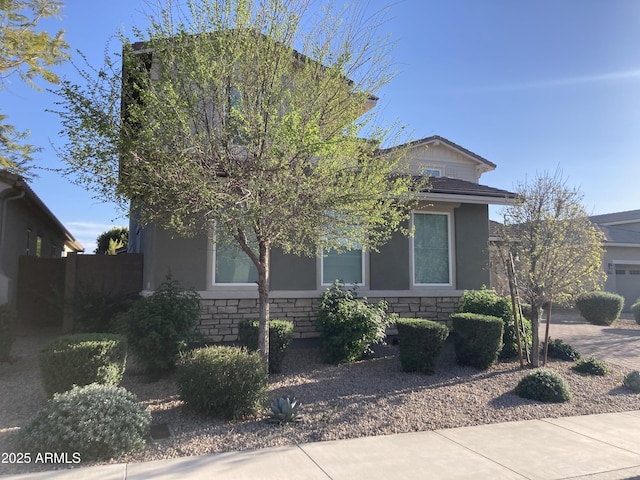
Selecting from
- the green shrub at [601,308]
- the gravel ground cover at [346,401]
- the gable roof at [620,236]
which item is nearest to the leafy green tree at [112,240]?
the gravel ground cover at [346,401]

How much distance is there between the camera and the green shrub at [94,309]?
9562 millimetres

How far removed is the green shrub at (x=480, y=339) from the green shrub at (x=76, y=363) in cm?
584

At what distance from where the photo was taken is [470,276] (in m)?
10.8

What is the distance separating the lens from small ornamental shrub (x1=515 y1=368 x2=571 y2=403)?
273 inches

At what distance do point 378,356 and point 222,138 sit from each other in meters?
5.52

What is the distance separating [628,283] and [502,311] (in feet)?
56.6

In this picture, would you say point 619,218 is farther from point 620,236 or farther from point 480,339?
point 480,339

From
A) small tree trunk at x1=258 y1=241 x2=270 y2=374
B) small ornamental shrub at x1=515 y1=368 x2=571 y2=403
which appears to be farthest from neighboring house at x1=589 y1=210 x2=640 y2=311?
small tree trunk at x1=258 y1=241 x2=270 y2=374

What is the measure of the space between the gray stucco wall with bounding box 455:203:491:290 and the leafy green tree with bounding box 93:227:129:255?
16.5 meters

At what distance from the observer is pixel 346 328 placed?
831 centimetres

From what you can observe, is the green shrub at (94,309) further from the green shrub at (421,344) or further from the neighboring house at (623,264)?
the neighboring house at (623,264)

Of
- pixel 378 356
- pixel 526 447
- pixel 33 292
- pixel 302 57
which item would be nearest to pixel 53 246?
pixel 33 292

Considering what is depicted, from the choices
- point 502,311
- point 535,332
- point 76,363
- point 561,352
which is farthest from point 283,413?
point 561,352

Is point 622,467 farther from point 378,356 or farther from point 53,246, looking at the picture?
point 53,246
